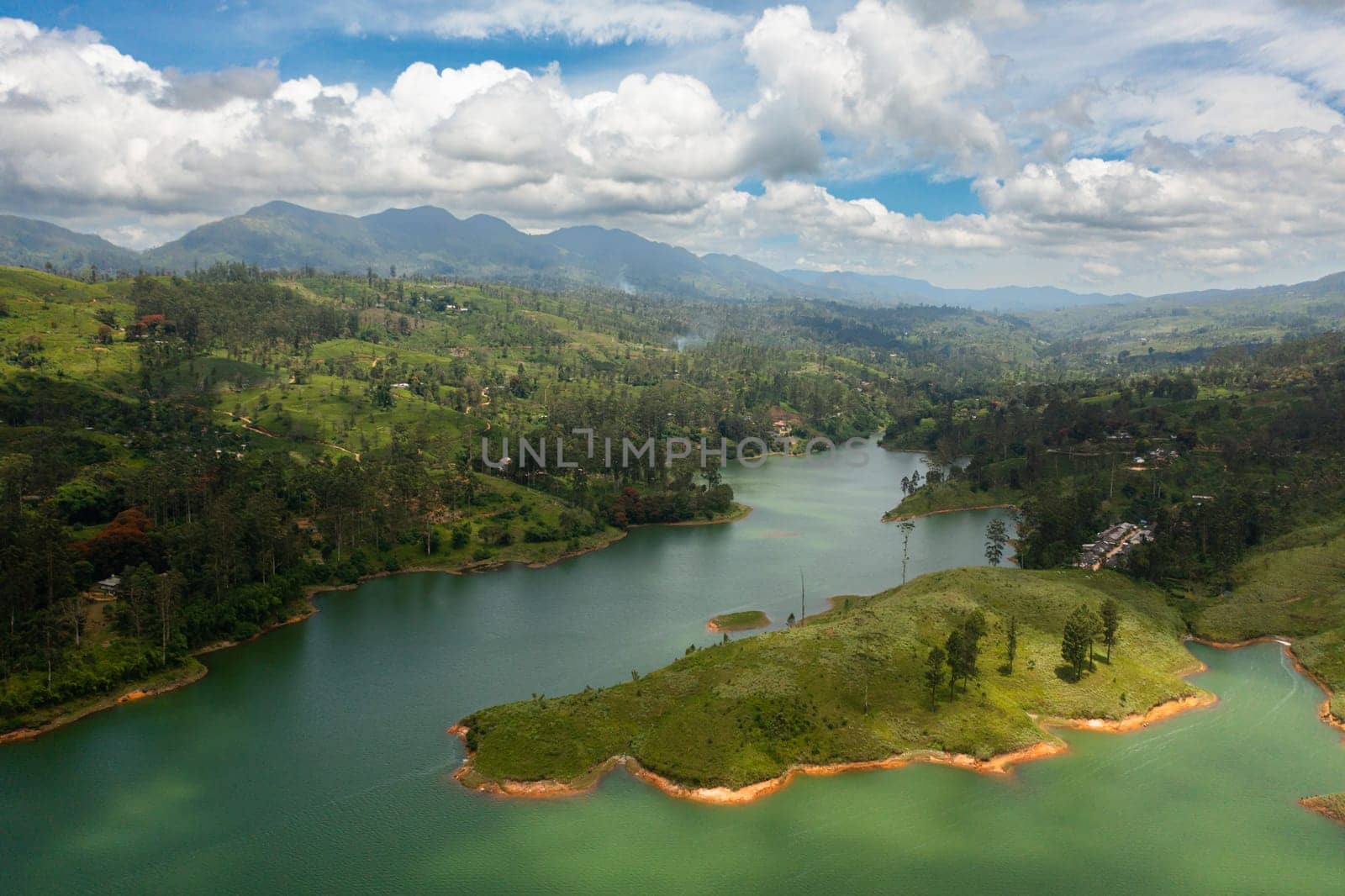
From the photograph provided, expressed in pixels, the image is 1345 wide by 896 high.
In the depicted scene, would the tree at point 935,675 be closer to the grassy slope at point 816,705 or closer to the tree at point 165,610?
the grassy slope at point 816,705

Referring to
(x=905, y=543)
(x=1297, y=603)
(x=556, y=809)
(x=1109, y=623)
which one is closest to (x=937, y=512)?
(x=905, y=543)

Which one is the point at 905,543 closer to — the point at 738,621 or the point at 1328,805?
the point at 738,621

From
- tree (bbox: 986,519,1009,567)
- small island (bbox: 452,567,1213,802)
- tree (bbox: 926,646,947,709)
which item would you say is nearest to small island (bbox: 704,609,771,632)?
small island (bbox: 452,567,1213,802)

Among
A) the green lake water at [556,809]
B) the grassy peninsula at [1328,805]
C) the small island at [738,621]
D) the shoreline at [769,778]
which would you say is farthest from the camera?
the small island at [738,621]

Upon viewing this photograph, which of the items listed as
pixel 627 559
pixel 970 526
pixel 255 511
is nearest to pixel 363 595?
pixel 255 511

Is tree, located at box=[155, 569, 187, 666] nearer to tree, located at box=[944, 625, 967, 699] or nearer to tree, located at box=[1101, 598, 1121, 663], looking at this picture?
tree, located at box=[944, 625, 967, 699]

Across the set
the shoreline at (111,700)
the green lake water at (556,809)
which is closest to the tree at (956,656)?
the green lake water at (556,809)
